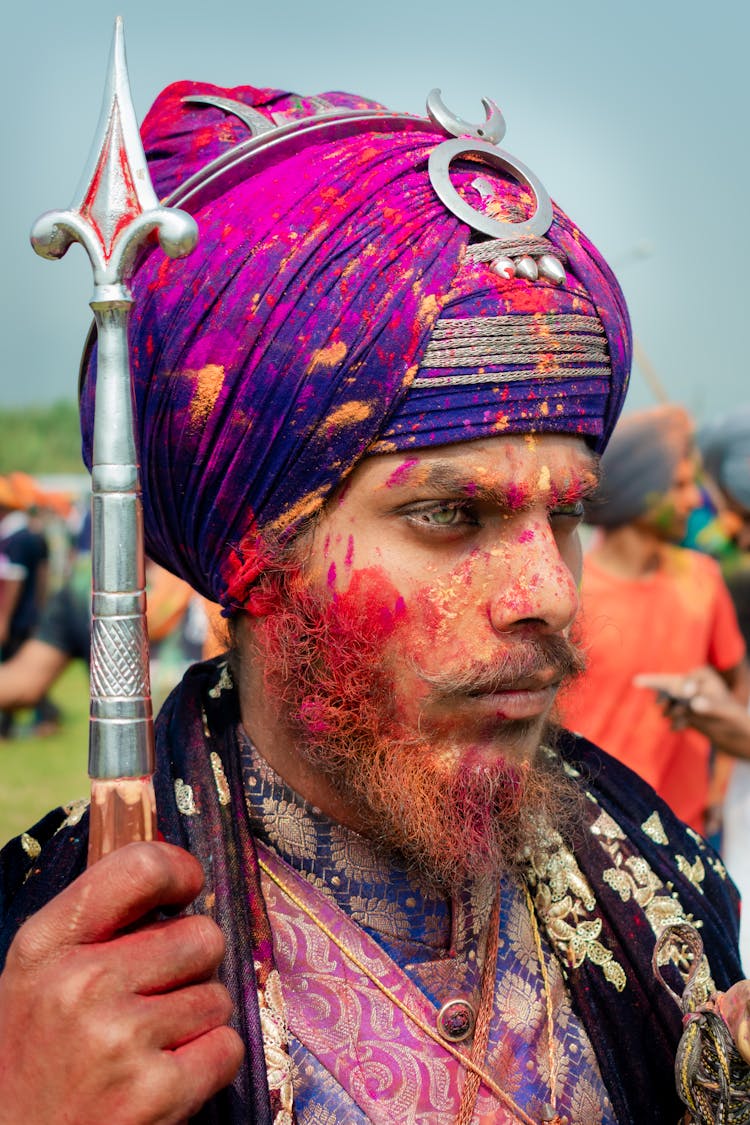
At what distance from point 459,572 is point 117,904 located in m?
0.75

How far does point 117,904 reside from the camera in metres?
1.44

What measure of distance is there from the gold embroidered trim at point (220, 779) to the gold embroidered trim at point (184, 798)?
5 centimetres

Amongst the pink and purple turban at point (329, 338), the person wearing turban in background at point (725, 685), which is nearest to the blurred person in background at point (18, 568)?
the person wearing turban in background at point (725, 685)

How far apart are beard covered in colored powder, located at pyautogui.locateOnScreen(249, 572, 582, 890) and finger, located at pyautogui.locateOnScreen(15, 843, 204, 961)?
577 millimetres

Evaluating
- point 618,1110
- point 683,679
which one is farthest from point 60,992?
point 683,679

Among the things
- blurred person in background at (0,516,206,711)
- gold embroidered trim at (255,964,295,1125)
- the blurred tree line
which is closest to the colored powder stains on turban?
blurred person in background at (0,516,206,711)

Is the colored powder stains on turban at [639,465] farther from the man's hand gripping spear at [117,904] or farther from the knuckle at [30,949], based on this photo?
the knuckle at [30,949]

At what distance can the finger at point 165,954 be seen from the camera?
1.43 meters

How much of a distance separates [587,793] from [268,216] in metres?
1.29

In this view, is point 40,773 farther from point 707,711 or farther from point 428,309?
point 428,309

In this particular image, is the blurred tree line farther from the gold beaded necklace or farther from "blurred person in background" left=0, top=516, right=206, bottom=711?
the gold beaded necklace

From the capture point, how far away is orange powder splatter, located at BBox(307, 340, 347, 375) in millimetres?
1868

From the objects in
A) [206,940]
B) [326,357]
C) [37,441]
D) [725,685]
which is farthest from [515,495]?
[37,441]

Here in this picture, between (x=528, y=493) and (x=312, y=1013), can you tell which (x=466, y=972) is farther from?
(x=528, y=493)
